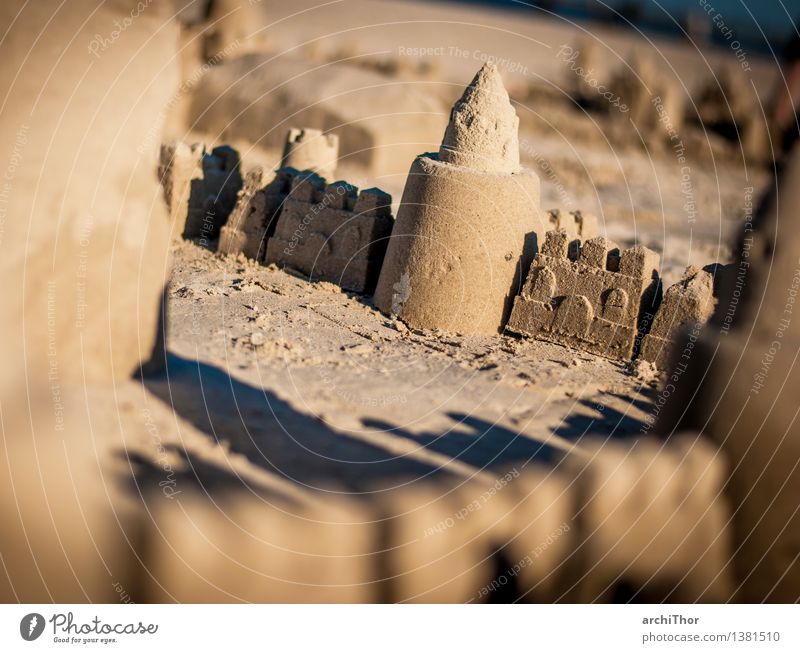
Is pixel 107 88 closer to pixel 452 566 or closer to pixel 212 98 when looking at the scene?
pixel 452 566

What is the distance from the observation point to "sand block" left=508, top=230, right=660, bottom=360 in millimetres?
6039

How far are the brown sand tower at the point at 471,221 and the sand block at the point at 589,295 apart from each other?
22cm

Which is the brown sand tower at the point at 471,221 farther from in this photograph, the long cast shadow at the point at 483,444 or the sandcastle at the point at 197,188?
the sandcastle at the point at 197,188

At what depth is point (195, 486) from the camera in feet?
11.8

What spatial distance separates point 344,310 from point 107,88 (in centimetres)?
309

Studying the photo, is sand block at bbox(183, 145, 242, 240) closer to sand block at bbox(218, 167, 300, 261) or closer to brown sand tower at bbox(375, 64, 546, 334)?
sand block at bbox(218, 167, 300, 261)

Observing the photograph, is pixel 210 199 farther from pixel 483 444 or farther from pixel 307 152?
pixel 483 444

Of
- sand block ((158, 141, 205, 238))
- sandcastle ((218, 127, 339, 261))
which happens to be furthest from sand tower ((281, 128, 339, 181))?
sand block ((158, 141, 205, 238))

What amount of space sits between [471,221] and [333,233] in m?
1.64

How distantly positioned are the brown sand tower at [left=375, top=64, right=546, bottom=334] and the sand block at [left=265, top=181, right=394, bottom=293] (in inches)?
27.1

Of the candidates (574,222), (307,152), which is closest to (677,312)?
(574,222)

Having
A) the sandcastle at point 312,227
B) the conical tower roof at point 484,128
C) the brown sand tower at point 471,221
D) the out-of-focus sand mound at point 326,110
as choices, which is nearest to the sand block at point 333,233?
the sandcastle at point 312,227

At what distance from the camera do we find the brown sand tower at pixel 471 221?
20.3 feet

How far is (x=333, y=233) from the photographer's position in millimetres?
7348
